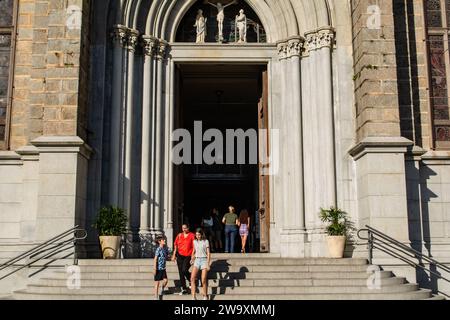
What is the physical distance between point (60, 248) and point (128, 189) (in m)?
2.43

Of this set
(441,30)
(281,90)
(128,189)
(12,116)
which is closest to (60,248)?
(128,189)

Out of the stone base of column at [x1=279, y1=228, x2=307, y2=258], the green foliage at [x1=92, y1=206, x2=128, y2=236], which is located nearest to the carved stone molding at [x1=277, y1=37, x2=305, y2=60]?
the stone base of column at [x1=279, y1=228, x2=307, y2=258]

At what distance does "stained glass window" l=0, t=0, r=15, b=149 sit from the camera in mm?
13531

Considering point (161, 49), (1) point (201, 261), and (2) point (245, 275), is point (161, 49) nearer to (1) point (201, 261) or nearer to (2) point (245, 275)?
(1) point (201, 261)

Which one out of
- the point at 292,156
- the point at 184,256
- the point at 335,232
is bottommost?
the point at 184,256

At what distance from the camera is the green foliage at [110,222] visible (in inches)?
481

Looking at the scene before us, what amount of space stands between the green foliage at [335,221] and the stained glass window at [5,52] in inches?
316

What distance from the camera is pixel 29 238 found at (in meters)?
12.2

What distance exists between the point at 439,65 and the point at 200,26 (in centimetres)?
639

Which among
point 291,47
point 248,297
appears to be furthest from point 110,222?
point 291,47

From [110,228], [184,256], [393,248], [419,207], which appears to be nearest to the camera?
[184,256]

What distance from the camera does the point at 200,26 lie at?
1512 cm

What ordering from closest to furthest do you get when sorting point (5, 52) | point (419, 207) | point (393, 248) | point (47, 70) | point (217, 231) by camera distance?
point (393, 248)
point (47, 70)
point (419, 207)
point (5, 52)
point (217, 231)

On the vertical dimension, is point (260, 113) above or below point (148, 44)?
below
